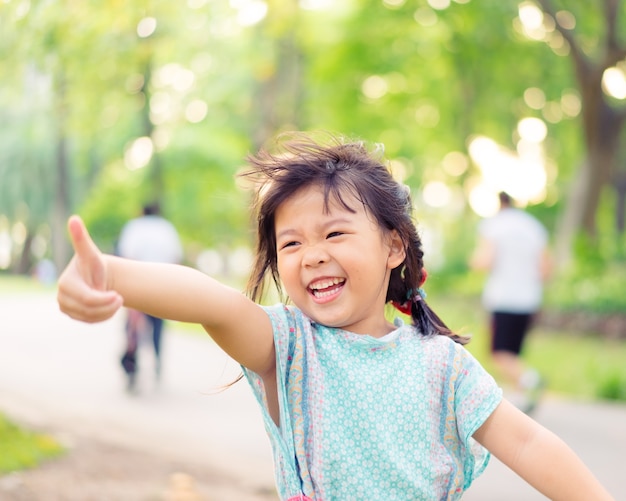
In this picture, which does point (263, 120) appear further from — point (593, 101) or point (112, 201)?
point (112, 201)

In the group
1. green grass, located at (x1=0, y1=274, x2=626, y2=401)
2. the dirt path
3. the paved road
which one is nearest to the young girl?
the paved road

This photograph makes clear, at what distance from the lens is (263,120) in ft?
56.9

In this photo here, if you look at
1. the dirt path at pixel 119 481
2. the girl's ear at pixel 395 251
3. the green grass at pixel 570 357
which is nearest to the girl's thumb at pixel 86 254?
the girl's ear at pixel 395 251

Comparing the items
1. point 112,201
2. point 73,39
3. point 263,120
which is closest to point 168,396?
point 73,39

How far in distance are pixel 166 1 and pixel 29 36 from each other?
1.11 m

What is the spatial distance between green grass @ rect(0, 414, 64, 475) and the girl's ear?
3.68 meters

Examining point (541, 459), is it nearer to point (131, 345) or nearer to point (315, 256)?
point (315, 256)

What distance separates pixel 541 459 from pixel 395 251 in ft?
1.95

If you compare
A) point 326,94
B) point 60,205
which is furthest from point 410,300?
point 60,205

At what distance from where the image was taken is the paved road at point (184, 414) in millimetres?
6145

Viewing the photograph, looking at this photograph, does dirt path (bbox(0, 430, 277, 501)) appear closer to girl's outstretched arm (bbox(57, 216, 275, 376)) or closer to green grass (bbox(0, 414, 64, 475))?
green grass (bbox(0, 414, 64, 475))

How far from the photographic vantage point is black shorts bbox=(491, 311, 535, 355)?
7598 mm

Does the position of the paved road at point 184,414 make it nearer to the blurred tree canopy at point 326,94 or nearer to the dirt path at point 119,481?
the dirt path at point 119,481

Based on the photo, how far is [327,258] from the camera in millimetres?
2072
